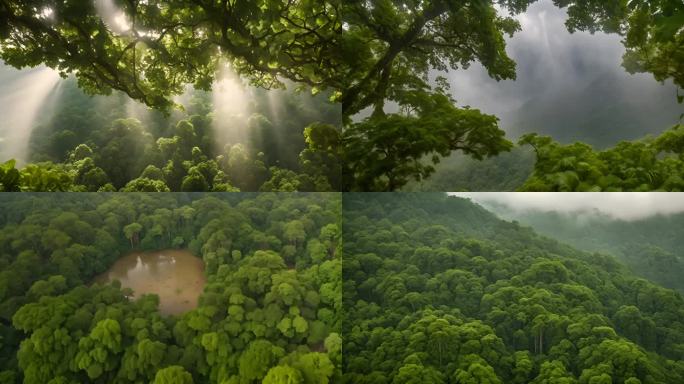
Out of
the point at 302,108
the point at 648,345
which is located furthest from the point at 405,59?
the point at 648,345

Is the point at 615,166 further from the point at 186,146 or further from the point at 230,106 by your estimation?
the point at 186,146

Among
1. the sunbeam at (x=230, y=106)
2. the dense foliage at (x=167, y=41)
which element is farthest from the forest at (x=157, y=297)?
the dense foliage at (x=167, y=41)

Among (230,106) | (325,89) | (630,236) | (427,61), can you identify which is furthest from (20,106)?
(630,236)

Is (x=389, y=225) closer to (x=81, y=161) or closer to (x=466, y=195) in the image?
(x=466, y=195)

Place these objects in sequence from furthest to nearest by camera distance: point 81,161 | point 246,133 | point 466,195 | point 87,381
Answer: point 466,195, point 246,133, point 81,161, point 87,381

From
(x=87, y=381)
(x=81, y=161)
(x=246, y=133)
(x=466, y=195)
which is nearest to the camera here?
(x=87, y=381)

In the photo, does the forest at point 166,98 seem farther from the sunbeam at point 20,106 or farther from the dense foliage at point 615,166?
the dense foliage at point 615,166
